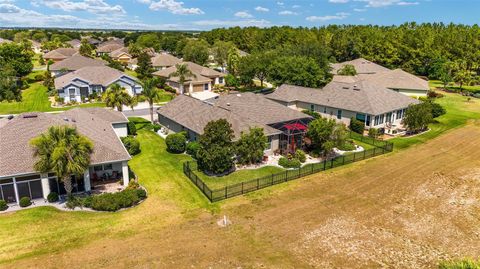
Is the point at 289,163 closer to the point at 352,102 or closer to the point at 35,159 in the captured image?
the point at 352,102

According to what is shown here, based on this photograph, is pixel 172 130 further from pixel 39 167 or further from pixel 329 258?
pixel 329 258

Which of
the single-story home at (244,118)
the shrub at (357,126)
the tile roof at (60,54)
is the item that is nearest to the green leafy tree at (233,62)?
the single-story home at (244,118)

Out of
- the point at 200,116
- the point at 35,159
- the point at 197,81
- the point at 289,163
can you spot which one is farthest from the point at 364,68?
the point at 35,159

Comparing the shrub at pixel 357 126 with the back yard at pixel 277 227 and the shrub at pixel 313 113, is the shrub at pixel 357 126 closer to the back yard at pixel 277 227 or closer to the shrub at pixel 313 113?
the shrub at pixel 313 113

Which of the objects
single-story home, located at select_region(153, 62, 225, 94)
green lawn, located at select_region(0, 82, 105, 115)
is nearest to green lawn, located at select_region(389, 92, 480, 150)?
single-story home, located at select_region(153, 62, 225, 94)

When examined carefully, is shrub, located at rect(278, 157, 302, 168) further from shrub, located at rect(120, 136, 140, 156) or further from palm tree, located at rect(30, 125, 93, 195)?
palm tree, located at rect(30, 125, 93, 195)

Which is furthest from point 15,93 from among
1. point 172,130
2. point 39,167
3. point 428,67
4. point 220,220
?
point 428,67
